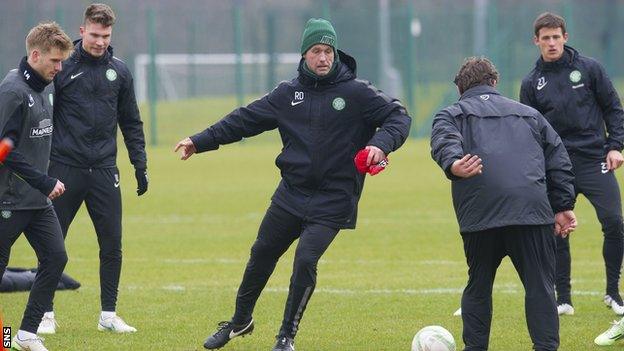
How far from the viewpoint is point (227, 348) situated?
9023mm

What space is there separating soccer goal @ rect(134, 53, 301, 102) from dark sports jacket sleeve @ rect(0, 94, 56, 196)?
29854 millimetres

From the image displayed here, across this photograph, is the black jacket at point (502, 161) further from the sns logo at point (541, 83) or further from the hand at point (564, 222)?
the sns logo at point (541, 83)

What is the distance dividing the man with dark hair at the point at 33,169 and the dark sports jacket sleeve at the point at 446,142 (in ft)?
8.32

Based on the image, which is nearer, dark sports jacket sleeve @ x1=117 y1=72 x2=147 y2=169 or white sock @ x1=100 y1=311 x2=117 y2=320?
white sock @ x1=100 y1=311 x2=117 y2=320

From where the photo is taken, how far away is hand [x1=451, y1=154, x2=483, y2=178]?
7223mm

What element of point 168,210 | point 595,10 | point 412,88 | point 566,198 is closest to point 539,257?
point 566,198

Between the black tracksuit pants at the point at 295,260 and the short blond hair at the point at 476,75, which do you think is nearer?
the short blond hair at the point at 476,75

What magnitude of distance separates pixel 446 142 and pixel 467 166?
0.26 meters

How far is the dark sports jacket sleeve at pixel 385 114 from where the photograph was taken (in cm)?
839

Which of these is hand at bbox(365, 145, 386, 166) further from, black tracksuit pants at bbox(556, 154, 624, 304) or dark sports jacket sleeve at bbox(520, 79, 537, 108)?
black tracksuit pants at bbox(556, 154, 624, 304)

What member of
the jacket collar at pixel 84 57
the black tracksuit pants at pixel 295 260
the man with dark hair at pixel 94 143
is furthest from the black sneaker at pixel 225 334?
the jacket collar at pixel 84 57

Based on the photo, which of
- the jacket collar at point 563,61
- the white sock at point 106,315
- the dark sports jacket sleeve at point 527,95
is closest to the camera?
the white sock at point 106,315

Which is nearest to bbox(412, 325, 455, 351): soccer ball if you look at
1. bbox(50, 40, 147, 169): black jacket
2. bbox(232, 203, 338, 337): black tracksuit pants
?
bbox(232, 203, 338, 337): black tracksuit pants

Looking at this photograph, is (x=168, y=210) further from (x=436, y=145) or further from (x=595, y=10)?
(x=595, y=10)
